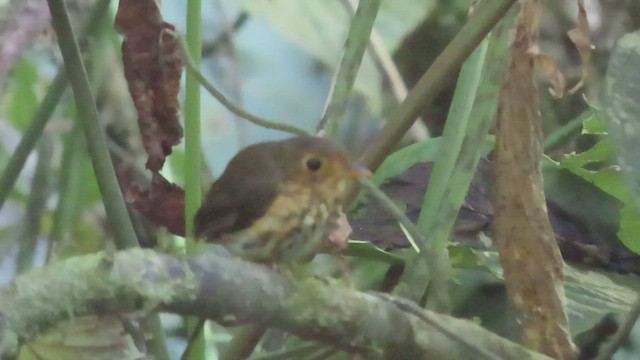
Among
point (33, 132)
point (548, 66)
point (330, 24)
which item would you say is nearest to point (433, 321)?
point (548, 66)

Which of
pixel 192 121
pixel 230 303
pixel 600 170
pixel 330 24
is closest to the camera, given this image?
pixel 230 303

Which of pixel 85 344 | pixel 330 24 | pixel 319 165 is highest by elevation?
pixel 330 24

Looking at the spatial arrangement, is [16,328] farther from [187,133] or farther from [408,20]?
[408,20]

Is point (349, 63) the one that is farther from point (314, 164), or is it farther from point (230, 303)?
point (230, 303)

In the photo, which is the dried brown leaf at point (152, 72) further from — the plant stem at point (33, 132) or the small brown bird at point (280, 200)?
the plant stem at point (33, 132)

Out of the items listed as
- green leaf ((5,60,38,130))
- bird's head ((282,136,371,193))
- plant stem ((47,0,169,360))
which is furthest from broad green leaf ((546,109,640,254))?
green leaf ((5,60,38,130))

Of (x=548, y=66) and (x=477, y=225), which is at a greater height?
(x=548, y=66)

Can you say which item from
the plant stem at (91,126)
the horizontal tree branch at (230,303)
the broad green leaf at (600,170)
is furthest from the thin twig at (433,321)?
the broad green leaf at (600,170)
